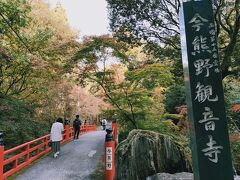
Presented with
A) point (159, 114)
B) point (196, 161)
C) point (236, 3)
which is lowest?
point (196, 161)

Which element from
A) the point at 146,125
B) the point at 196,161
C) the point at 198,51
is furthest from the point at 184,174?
the point at 146,125

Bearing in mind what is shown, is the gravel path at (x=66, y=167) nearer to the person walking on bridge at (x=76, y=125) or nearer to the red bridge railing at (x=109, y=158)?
the red bridge railing at (x=109, y=158)

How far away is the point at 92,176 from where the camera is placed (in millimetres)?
8180

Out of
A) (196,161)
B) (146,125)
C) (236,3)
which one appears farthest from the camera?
(146,125)

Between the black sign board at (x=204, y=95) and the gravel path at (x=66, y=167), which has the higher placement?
the black sign board at (x=204, y=95)

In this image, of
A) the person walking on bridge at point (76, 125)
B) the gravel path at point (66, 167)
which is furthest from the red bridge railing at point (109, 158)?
the person walking on bridge at point (76, 125)

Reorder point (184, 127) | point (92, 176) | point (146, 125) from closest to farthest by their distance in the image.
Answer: point (92, 176) → point (146, 125) → point (184, 127)

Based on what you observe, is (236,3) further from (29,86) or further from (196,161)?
(29,86)

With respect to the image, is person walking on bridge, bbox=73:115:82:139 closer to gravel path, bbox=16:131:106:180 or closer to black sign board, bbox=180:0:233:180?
gravel path, bbox=16:131:106:180

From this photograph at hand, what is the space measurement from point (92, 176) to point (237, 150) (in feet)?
21.8

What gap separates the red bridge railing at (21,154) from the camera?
25.6 ft

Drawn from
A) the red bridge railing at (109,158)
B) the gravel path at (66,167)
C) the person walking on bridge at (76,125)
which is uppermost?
the person walking on bridge at (76,125)

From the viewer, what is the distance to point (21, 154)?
359 inches

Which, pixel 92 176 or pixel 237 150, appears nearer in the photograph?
pixel 92 176
